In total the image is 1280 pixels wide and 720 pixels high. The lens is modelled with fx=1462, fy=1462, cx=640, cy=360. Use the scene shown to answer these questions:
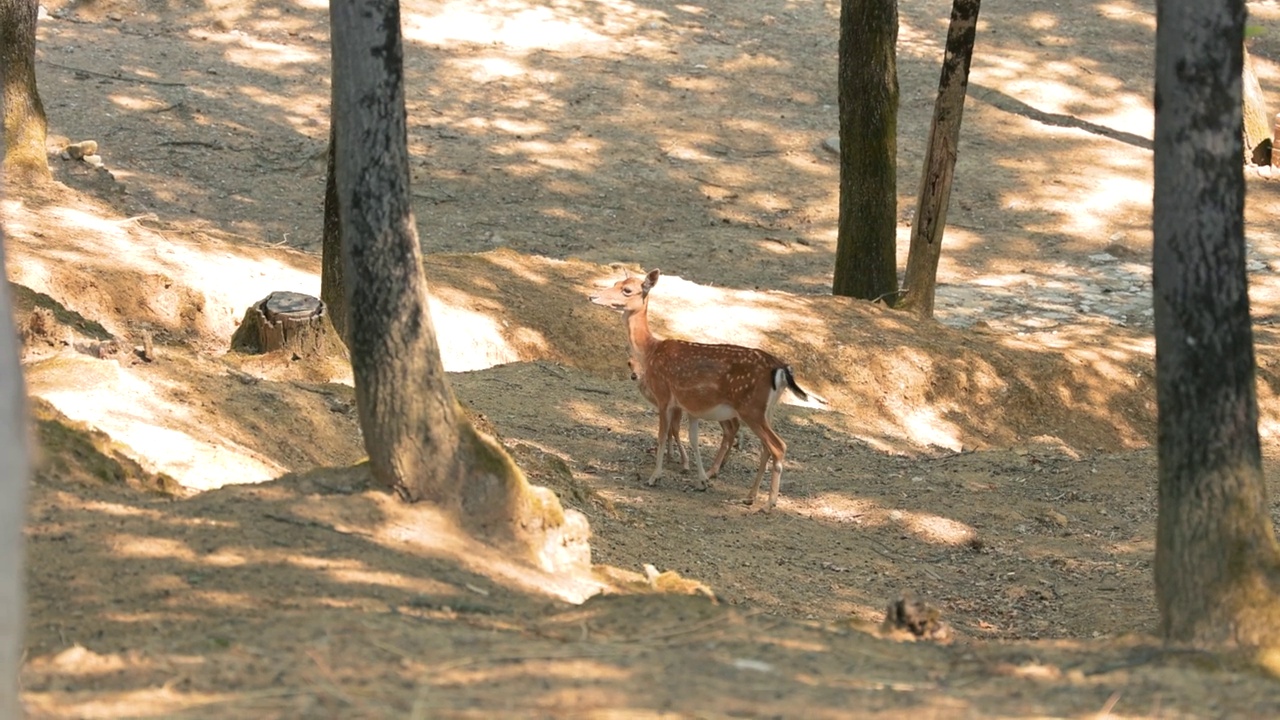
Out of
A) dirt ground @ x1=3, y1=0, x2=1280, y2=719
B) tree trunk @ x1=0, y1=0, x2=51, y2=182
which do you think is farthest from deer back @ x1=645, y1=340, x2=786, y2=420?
tree trunk @ x1=0, y1=0, x2=51, y2=182

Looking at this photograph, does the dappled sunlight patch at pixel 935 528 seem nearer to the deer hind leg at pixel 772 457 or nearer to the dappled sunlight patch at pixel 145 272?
the deer hind leg at pixel 772 457

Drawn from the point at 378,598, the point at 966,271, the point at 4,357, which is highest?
the point at 4,357

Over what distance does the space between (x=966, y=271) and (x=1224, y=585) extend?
11.8 m

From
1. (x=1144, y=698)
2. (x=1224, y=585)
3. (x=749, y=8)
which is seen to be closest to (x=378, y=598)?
(x=1144, y=698)

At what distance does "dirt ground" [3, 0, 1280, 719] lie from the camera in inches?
186

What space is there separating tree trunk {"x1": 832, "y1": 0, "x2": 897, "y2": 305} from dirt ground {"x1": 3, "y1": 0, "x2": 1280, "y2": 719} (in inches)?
30.1

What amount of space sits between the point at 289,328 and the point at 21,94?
554cm

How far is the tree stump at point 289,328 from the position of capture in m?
9.61

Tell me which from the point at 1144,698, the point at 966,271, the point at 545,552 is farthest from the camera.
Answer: the point at 966,271

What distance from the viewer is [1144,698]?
464cm

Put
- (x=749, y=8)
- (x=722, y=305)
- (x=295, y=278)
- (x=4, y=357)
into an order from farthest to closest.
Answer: (x=749, y=8) < (x=722, y=305) < (x=295, y=278) < (x=4, y=357)

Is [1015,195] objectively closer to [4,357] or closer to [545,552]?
[545,552]

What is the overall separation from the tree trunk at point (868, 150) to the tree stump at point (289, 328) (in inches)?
226

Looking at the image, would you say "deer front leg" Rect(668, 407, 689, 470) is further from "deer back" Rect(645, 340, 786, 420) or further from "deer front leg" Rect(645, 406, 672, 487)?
"deer back" Rect(645, 340, 786, 420)
